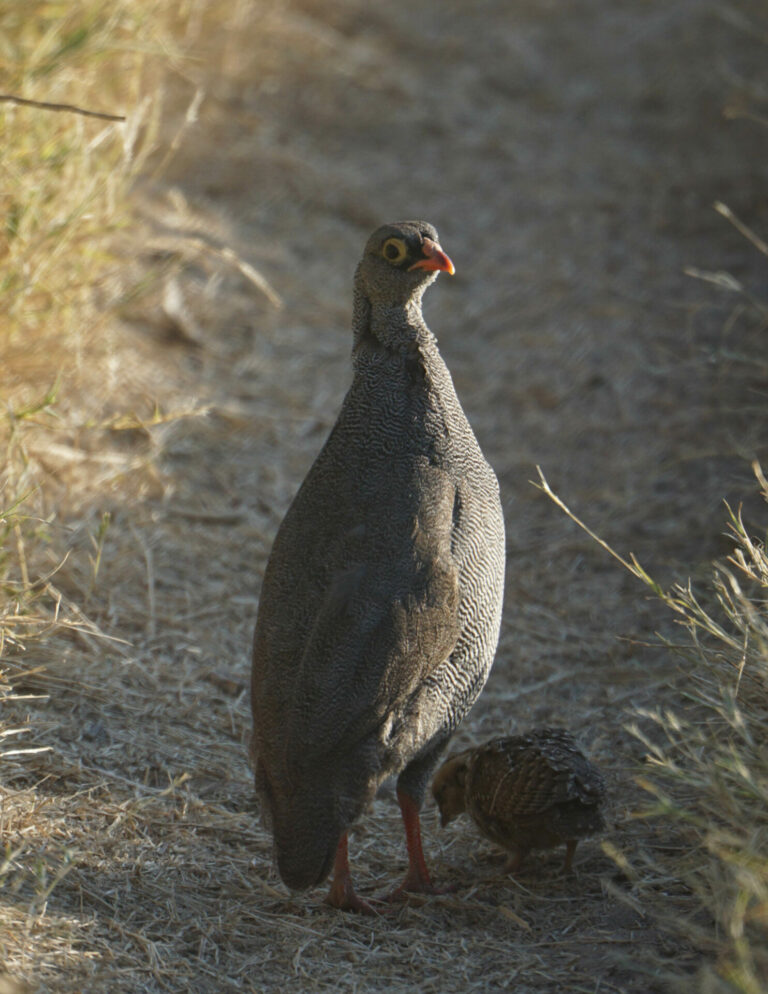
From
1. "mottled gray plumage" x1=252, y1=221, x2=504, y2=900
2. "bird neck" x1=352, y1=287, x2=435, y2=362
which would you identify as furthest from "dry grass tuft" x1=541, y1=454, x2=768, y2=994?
"bird neck" x1=352, y1=287, x2=435, y2=362

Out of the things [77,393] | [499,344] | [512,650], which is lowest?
[512,650]

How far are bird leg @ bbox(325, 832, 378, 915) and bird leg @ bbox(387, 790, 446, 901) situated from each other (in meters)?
0.10

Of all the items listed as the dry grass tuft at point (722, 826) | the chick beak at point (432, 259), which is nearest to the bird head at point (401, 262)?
the chick beak at point (432, 259)

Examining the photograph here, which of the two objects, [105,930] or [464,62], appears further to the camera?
[464,62]

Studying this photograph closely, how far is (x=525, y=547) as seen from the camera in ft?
17.5

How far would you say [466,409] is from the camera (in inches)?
245

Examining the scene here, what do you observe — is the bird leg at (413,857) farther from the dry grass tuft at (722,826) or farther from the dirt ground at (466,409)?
the dry grass tuft at (722,826)

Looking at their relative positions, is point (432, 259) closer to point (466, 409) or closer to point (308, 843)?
point (308, 843)

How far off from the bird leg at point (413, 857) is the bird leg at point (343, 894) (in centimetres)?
10

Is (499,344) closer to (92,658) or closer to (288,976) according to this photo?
(92,658)

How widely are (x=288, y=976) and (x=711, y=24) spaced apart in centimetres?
788

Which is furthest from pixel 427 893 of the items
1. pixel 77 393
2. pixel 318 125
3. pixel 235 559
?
pixel 318 125

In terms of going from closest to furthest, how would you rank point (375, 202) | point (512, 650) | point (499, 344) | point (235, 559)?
point (512, 650) → point (235, 559) → point (499, 344) → point (375, 202)

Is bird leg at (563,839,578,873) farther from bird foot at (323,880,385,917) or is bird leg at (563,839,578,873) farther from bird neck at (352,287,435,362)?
bird neck at (352,287,435,362)
